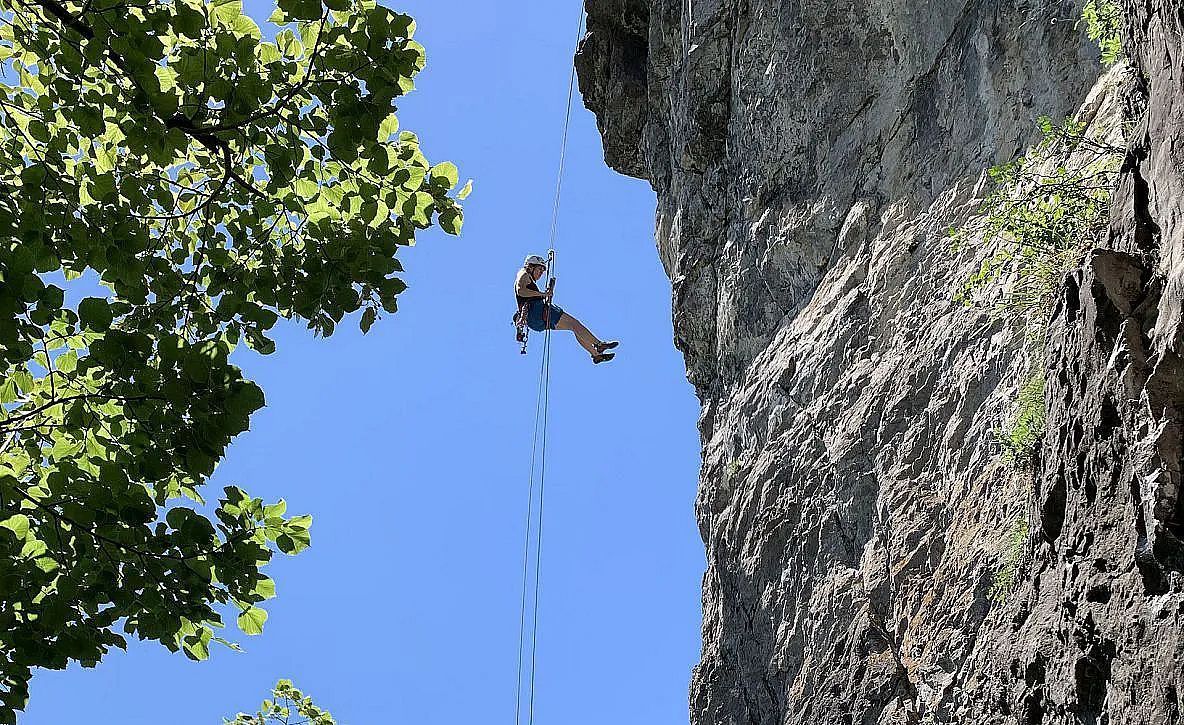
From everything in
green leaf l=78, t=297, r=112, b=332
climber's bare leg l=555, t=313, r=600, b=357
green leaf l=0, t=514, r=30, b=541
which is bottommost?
green leaf l=0, t=514, r=30, b=541

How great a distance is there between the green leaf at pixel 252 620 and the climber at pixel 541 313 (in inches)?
472

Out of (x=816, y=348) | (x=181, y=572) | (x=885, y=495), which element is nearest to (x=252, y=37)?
(x=181, y=572)

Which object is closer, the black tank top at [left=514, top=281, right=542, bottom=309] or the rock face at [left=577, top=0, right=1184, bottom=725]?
the rock face at [left=577, top=0, right=1184, bottom=725]

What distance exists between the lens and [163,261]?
5633 mm

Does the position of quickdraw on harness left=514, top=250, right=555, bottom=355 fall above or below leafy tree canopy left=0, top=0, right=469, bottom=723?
above

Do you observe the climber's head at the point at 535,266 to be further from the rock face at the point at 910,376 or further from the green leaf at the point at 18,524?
the green leaf at the point at 18,524

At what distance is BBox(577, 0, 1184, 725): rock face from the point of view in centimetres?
501

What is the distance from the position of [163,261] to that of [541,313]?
39.6 feet

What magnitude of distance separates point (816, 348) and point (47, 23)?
776 cm

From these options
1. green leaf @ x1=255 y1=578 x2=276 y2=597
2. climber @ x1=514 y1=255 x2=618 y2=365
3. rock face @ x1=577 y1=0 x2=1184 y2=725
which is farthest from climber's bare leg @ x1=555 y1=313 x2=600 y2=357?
green leaf @ x1=255 y1=578 x2=276 y2=597

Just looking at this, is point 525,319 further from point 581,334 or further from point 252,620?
point 252,620

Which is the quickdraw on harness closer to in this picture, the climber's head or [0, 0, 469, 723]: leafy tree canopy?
the climber's head

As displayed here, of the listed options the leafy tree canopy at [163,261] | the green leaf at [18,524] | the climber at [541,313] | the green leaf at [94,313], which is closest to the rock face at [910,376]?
the climber at [541,313]

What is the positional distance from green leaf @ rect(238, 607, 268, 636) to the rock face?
3.99 m
